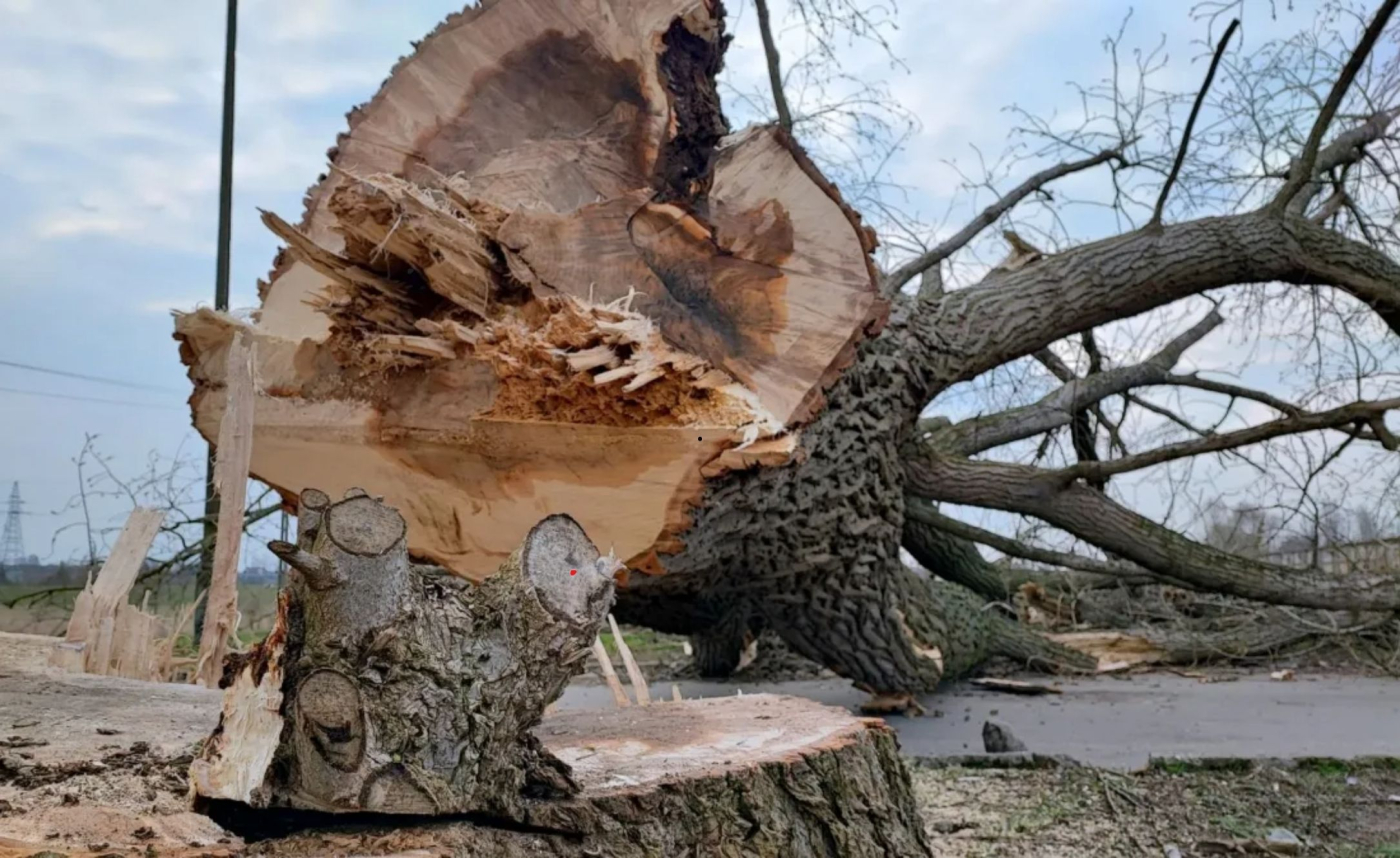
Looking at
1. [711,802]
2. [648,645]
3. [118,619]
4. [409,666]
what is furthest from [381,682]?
[648,645]

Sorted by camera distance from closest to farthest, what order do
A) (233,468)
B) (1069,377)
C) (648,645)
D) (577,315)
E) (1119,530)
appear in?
1. (233,468)
2. (577,315)
3. (1119,530)
4. (1069,377)
5. (648,645)

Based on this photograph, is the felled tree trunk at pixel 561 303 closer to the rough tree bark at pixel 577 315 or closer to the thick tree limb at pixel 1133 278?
the rough tree bark at pixel 577 315

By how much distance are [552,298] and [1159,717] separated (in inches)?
101

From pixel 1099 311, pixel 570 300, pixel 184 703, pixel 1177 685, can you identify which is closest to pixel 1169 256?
A: pixel 1099 311

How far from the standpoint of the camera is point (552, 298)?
6.44ft

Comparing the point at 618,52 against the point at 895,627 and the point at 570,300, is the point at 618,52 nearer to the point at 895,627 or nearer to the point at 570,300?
the point at 570,300

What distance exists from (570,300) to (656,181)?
54 cm

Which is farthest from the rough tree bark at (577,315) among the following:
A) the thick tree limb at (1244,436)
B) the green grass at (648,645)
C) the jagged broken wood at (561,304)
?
the green grass at (648,645)

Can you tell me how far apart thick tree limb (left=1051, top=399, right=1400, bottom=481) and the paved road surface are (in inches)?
32.3

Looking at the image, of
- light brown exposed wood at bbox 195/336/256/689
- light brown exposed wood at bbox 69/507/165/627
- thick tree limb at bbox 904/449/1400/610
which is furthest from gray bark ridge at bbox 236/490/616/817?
thick tree limb at bbox 904/449/1400/610

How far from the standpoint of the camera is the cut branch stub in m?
0.90

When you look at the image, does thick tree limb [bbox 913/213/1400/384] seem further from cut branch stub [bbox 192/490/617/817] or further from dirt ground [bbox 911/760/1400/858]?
cut branch stub [bbox 192/490/617/817]

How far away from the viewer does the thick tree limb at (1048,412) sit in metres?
4.82

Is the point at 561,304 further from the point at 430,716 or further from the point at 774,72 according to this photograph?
the point at 774,72
